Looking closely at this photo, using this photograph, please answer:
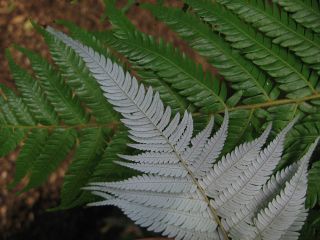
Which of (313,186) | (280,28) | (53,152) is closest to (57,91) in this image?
(53,152)

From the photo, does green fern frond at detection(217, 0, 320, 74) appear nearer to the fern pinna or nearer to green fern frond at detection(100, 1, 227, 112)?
the fern pinna

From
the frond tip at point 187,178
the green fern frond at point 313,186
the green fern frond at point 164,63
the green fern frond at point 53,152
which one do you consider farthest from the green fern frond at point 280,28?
the green fern frond at point 53,152

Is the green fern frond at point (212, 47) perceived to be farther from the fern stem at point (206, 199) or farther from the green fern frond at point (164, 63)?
the fern stem at point (206, 199)

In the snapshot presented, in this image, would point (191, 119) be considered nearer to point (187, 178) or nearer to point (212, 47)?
point (187, 178)

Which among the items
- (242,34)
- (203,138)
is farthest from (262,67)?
(203,138)

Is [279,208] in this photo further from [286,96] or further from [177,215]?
[286,96]

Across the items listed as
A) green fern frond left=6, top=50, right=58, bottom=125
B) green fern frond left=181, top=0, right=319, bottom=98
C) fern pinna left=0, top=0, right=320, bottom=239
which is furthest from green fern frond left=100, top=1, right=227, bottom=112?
green fern frond left=6, top=50, right=58, bottom=125
